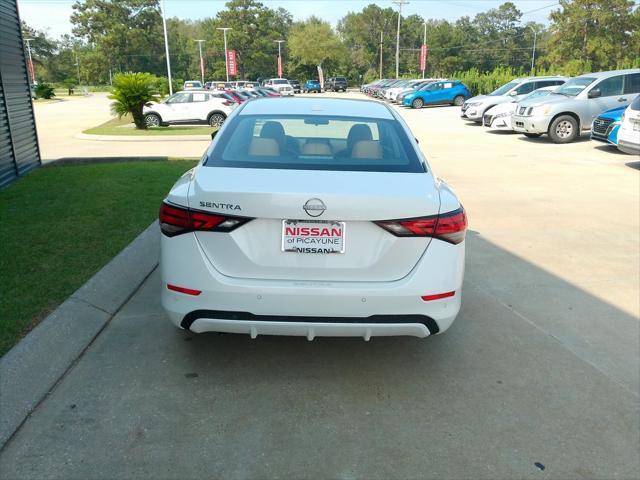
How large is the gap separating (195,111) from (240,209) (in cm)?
2157

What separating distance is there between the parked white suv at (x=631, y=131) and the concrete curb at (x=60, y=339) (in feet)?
34.4

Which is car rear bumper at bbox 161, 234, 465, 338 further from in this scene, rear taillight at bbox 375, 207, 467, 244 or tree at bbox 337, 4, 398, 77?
tree at bbox 337, 4, 398, 77

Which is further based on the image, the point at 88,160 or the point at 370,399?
the point at 88,160

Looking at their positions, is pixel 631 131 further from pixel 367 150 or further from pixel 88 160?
pixel 88 160

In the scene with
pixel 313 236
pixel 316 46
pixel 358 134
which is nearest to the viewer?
pixel 313 236

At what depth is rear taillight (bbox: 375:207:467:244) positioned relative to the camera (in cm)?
317

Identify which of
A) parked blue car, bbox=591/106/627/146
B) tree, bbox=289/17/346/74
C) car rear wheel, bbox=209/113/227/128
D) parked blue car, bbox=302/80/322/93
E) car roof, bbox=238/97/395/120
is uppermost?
tree, bbox=289/17/346/74

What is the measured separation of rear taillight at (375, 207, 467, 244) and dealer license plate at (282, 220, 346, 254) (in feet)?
0.76

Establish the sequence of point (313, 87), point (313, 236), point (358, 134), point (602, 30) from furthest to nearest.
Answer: point (313, 87) → point (602, 30) → point (358, 134) → point (313, 236)

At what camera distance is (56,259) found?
5.36m

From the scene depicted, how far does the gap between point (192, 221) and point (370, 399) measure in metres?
1.45

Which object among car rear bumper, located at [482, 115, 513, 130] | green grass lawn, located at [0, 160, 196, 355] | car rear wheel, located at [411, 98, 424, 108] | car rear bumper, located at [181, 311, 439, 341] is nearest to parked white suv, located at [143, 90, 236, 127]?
car rear bumper, located at [482, 115, 513, 130]

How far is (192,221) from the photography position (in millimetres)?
3240

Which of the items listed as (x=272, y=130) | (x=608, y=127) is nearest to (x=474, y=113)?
(x=608, y=127)
